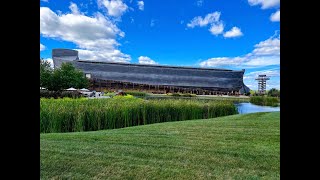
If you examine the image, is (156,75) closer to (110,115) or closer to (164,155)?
(110,115)

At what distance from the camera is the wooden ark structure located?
23828 mm

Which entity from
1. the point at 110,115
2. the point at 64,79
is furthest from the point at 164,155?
the point at 64,79

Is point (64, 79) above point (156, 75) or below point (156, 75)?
below

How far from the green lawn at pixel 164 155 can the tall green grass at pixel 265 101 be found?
5.59 metres

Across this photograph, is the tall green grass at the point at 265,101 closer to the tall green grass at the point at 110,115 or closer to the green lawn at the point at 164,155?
the tall green grass at the point at 110,115

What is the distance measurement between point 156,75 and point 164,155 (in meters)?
24.1

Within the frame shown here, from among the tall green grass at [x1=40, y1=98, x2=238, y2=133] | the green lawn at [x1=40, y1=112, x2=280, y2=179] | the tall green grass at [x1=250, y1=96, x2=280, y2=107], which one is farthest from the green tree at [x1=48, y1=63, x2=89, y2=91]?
the green lawn at [x1=40, y1=112, x2=280, y2=179]

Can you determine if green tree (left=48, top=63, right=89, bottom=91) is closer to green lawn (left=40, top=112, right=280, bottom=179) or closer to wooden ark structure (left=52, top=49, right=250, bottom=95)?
wooden ark structure (left=52, top=49, right=250, bottom=95)

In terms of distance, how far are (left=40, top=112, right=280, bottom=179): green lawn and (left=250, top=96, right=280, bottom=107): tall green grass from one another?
559 centimetres

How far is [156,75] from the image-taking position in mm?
27031
